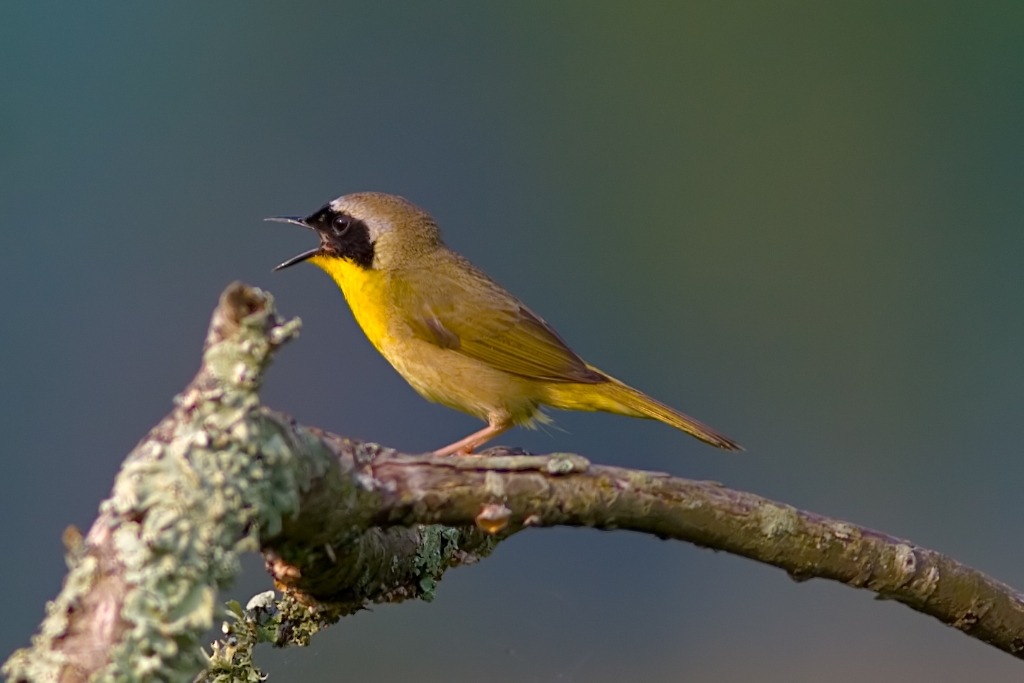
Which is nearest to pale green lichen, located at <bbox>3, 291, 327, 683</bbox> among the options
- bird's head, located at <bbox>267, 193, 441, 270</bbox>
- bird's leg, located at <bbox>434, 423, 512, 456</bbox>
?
bird's leg, located at <bbox>434, 423, 512, 456</bbox>

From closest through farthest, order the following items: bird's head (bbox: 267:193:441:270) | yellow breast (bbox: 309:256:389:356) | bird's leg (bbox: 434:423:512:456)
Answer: bird's leg (bbox: 434:423:512:456)
yellow breast (bbox: 309:256:389:356)
bird's head (bbox: 267:193:441:270)

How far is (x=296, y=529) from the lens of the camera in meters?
1.15

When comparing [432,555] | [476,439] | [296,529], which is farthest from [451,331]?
[296,529]

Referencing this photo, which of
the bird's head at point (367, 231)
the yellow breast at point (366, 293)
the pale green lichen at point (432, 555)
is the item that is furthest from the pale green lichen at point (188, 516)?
the bird's head at point (367, 231)

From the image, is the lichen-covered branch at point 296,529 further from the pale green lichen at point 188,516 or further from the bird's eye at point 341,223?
the bird's eye at point 341,223

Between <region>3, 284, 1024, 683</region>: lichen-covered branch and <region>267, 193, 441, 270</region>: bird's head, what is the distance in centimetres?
156

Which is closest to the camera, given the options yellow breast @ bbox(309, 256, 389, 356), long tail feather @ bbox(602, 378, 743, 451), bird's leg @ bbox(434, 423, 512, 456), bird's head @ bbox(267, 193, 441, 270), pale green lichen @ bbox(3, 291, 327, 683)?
pale green lichen @ bbox(3, 291, 327, 683)

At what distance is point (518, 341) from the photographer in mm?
2957

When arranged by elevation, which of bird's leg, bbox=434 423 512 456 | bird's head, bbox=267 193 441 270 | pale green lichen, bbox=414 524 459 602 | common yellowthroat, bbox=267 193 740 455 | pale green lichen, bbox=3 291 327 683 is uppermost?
bird's head, bbox=267 193 441 270

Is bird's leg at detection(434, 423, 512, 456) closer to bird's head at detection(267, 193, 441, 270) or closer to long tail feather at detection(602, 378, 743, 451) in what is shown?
long tail feather at detection(602, 378, 743, 451)

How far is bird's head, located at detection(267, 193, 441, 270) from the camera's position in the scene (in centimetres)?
315

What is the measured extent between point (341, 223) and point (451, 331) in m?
0.56

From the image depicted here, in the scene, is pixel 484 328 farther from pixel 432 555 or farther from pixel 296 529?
pixel 296 529

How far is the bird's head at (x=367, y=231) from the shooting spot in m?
3.15
